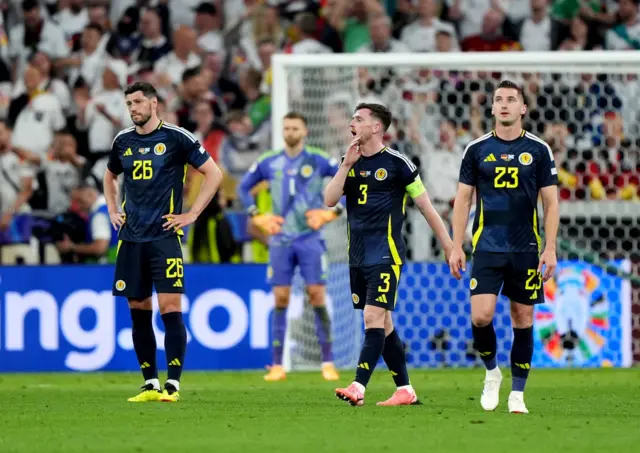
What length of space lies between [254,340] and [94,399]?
4031 millimetres

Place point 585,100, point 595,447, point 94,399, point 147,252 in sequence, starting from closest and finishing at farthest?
point 595,447, point 147,252, point 94,399, point 585,100

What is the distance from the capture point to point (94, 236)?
15.8m

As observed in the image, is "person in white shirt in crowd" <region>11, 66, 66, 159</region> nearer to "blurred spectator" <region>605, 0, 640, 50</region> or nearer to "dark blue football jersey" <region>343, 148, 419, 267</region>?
"blurred spectator" <region>605, 0, 640, 50</region>

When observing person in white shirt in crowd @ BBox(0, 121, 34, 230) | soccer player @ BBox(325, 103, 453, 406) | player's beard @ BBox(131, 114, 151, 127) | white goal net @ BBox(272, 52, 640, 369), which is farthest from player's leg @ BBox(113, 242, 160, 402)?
person in white shirt in crowd @ BBox(0, 121, 34, 230)

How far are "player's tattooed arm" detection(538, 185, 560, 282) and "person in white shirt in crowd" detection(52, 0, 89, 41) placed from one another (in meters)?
11.8

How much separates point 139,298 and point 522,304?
109 inches

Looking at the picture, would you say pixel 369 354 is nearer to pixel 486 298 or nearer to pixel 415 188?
pixel 486 298

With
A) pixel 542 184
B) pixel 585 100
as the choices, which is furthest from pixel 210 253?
pixel 542 184

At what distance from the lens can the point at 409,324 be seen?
15.0m

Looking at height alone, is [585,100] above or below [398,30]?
below

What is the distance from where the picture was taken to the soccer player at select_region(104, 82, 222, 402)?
9906 millimetres

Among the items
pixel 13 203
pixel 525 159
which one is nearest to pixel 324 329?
pixel 525 159

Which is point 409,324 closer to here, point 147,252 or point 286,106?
point 286,106

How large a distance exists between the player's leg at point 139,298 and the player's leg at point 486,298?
243 cm
